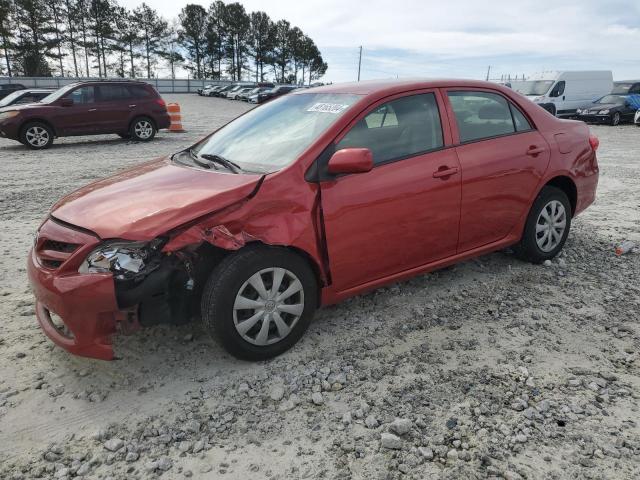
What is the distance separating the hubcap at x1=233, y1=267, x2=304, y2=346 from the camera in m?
2.88

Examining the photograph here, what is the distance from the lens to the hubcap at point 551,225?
4406mm

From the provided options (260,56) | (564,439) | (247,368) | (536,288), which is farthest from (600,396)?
(260,56)

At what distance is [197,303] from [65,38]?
62.9m

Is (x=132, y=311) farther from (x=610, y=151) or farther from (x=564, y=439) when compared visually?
(x=610, y=151)

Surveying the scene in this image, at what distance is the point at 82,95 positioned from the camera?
1271cm

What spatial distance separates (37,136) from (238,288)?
11744mm

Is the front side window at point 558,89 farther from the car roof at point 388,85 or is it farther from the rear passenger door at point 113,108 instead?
the car roof at point 388,85

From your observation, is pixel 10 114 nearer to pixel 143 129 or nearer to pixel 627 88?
pixel 143 129

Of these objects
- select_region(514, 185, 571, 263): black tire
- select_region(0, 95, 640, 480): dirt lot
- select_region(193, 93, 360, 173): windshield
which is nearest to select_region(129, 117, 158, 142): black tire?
select_region(0, 95, 640, 480): dirt lot

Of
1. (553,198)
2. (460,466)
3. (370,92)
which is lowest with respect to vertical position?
(460,466)

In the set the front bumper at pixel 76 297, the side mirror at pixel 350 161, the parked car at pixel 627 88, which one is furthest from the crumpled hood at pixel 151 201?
the parked car at pixel 627 88

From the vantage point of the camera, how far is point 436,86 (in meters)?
3.76

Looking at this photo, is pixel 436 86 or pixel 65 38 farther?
pixel 65 38

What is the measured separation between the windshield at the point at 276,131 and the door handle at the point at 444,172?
2.52 feet
